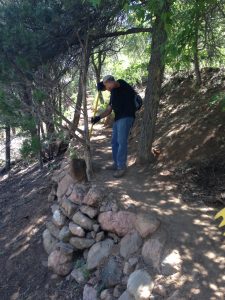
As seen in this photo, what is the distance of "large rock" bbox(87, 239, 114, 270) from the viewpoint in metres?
5.57

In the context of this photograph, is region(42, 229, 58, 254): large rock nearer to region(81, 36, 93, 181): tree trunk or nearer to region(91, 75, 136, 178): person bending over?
region(81, 36, 93, 181): tree trunk

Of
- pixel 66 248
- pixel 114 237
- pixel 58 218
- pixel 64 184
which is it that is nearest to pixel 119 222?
pixel 114 237

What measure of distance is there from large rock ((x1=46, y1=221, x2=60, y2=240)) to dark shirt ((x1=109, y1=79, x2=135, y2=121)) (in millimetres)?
2125

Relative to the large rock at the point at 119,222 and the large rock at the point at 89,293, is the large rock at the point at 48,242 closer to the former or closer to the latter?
the large rock at the point at 119,222

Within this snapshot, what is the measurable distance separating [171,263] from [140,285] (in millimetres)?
425

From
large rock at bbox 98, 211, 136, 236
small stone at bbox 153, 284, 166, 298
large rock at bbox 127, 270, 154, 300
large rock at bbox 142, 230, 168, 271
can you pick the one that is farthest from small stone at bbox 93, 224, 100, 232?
small stone at bbox 153, 284, 166, 298

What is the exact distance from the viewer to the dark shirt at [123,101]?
21.8 ft

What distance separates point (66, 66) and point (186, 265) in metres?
4.75

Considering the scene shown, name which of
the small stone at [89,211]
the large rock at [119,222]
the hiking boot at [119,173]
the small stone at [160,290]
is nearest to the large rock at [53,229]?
the small stone at [89,211]

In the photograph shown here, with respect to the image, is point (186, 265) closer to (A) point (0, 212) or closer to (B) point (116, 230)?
(B) point (116, 230)

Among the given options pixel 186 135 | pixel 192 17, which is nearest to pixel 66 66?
pixel 186 135

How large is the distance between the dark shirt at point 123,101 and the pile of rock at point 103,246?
4.28 feet

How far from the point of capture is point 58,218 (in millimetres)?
6820

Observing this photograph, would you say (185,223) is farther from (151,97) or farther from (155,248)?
(151,97)
